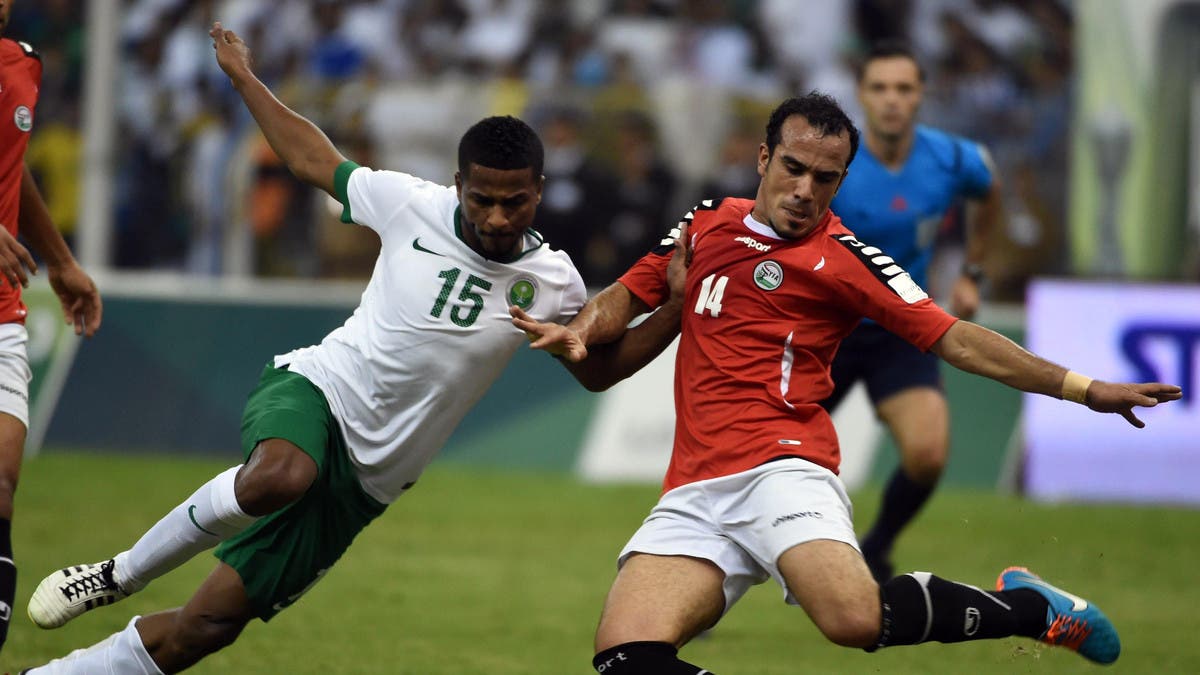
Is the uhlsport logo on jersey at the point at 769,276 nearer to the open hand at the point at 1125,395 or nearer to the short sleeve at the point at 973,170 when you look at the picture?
the open hand at the point at 1125,395

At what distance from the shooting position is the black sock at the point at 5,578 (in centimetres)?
604

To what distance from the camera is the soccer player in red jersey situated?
5.71 metres

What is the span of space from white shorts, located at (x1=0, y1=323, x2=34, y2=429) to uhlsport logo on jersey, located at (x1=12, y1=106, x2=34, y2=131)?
799 mm

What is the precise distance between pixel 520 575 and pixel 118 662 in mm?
4489

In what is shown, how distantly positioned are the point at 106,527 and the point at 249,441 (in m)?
5.55

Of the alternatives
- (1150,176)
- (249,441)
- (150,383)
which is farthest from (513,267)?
(1150,176)

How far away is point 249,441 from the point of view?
604cm

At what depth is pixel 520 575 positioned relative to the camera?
33.9ft

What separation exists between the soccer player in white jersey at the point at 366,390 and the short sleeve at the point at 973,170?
3.46 m

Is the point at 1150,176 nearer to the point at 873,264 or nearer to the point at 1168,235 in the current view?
the point at 1168,235

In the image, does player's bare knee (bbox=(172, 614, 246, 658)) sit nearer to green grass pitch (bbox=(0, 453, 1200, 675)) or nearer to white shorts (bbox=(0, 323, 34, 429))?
white shorts (bbox=(0, 323, 34, 429))

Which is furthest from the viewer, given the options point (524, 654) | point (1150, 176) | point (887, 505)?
point (1150, 176)

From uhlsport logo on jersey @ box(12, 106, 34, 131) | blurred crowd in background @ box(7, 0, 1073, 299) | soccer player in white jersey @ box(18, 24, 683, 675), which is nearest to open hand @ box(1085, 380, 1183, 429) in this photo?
soccer player in white jersey @ box(18, 24, 683, 675)

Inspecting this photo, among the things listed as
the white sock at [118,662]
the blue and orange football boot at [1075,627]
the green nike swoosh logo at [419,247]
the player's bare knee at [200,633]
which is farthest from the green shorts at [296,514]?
the blue and orange football boot at [1075,627]
